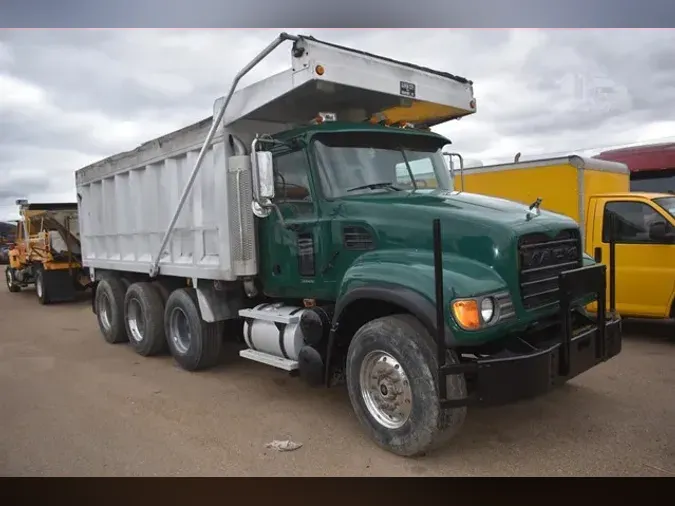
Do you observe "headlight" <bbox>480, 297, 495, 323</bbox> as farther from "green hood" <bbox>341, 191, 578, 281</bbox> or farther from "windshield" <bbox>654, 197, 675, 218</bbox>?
"windshield" <bbox>654, 197, 675, 218</bbox>

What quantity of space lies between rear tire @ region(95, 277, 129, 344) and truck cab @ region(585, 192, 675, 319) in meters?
7.19

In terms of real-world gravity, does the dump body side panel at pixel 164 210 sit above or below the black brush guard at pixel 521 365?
above

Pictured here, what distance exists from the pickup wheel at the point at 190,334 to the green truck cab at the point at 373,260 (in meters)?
0.02

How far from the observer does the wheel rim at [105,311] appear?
8950mm

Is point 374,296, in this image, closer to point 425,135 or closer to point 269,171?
point 269,171

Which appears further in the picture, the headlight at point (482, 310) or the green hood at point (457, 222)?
the green hood at point (457, 222)

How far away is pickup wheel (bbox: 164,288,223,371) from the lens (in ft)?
21.8

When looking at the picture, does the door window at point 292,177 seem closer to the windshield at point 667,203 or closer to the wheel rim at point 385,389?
the wheel rim at point 385,389

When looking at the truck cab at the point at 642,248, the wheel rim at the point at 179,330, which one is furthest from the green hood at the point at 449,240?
the truck cab at the point at 642,248

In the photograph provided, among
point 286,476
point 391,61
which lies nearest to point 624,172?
point 391,61

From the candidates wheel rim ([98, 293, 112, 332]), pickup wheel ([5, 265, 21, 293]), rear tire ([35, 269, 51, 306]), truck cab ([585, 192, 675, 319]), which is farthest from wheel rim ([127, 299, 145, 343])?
pickup wheel ([5, 265, 21, 293])

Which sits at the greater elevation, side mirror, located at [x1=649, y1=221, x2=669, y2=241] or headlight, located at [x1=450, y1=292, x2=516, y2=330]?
side mirror, located at [x1=649, y1=221, x2=669, y2=241]

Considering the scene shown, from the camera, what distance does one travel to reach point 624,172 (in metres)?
9.11

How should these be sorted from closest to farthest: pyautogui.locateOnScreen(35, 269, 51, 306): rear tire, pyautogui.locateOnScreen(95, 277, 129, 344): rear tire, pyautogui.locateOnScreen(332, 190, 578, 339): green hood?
pyautogui.locateOnScreen(332, 190, 578, 339): green hood
pyautogui.locateOnScreen(95, 277, 129, 344): rear tire
pyautogui.locateOnScreen(35, 269, 51, 306): rear tire
